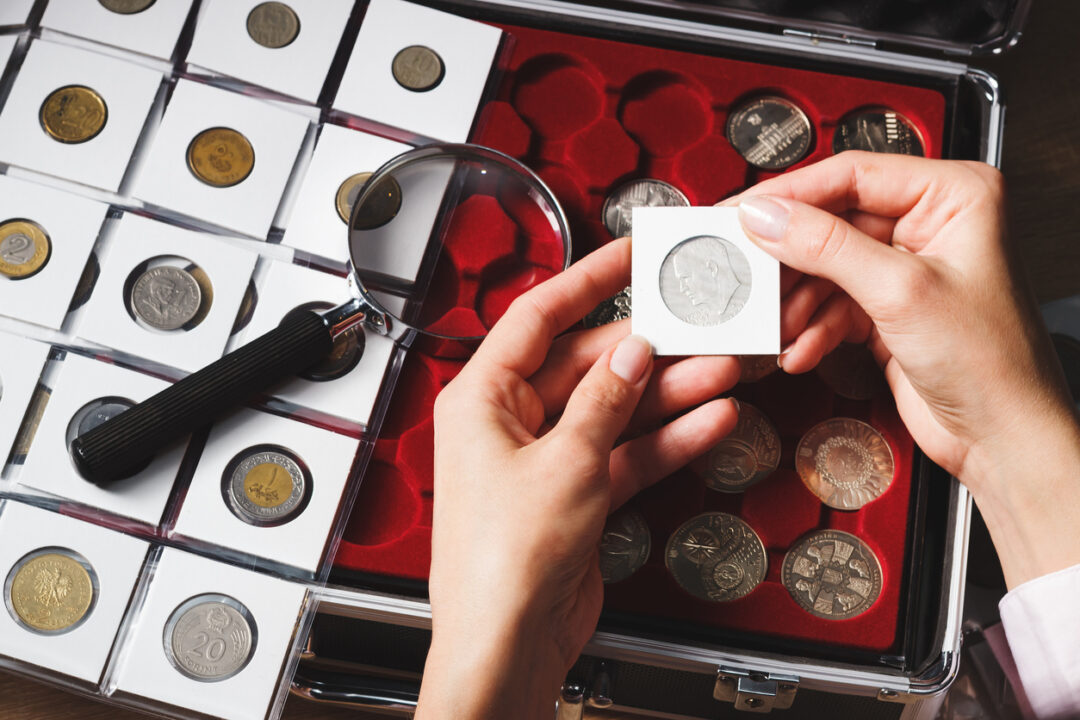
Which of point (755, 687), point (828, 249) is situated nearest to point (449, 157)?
point (828, 249)

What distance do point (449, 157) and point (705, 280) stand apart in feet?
1.66

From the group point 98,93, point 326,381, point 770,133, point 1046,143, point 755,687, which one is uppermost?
point 1046,143

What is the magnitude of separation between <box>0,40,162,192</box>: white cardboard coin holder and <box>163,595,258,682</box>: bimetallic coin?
28.6 inches

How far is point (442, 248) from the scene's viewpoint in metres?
1.52

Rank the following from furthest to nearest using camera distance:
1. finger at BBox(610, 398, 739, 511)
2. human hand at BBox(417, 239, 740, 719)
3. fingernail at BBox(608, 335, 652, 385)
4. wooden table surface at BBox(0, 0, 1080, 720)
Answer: wooden table surface at BBox(0, 0, 1080, 720), finger at BBox(610, 398, 739, 511), fingernail at BBox(608, 335, 652, 385), human hand at BBox(417, 239, 740, 719)

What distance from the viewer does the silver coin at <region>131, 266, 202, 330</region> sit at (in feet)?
4.78

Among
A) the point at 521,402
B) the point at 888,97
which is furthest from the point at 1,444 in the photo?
the point at 888,97

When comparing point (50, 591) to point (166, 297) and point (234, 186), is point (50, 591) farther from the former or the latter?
point (234, 186)

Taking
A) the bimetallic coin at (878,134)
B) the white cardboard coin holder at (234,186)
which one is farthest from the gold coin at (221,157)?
the bimetallic coin at (878,134)

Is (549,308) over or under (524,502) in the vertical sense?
over

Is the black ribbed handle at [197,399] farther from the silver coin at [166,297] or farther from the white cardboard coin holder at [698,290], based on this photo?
the white cardboard coin holder at [698,290]

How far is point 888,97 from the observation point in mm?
1586

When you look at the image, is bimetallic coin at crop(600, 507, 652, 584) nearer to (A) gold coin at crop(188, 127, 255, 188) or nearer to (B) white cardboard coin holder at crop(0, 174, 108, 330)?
(A) gold coin at crop(188, 127, 255, 188)

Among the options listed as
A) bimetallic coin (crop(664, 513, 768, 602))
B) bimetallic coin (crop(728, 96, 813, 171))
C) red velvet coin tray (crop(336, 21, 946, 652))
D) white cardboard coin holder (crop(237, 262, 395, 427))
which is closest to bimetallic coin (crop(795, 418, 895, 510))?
red velvet coin tray (crop(336, 21, 946, 652))
